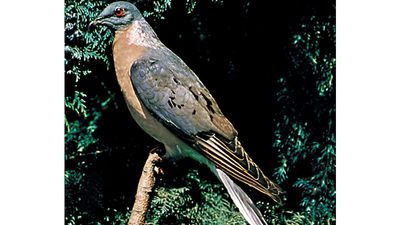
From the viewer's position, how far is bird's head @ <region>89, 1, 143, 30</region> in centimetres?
157

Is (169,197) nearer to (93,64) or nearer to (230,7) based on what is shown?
(93,64)

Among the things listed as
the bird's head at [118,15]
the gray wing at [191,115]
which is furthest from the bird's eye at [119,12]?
the gray wing at [191,115]

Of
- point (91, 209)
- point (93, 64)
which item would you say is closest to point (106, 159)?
point (91, 209)

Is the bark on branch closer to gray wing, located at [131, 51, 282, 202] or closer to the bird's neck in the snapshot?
gray wing, located at [131, 51, 282, 202]

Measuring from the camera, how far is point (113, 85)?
1694 millimetres

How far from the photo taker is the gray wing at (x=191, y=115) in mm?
1521

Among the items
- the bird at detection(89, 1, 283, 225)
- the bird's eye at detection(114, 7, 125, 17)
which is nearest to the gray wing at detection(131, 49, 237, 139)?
the bird at detection(89, 1, 283, 225)

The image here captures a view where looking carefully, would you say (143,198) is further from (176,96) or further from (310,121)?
(310,121)

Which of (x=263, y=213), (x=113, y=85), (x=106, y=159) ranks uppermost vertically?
(x=113, y=85)

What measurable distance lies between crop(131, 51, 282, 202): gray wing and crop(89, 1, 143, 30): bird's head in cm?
9

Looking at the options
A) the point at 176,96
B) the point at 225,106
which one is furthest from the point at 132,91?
the point at 225,106

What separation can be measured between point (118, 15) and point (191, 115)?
10.4 inches

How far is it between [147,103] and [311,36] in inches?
15.6

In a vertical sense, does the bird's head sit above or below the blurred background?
above
